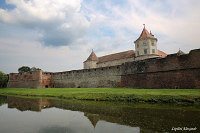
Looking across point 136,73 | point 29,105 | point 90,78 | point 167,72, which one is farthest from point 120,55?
point 29,105

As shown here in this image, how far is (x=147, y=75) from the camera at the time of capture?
16.5 meters

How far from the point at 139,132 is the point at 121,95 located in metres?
7.08

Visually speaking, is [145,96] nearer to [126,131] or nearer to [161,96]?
[161,96]

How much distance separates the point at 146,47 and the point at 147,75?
57.3 feet

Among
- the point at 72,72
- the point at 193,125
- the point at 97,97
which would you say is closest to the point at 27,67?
the point at 72,72

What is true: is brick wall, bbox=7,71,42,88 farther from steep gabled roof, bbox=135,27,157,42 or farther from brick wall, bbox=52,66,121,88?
steep gabled roof, bbox=135,27,157,42

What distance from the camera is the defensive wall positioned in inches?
530

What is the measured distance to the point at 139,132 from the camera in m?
4.29

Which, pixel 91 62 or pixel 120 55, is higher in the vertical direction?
pixel 120 55

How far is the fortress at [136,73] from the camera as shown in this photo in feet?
45.1

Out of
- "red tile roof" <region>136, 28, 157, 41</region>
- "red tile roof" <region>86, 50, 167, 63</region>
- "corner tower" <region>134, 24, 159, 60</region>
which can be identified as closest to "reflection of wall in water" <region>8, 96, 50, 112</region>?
"corner tower" <region>134, 24, 159, 60</region>

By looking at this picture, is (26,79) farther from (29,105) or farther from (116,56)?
(29,105)

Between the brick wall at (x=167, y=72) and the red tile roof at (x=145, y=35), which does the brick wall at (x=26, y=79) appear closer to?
the brick wall at (x=167, y=72)

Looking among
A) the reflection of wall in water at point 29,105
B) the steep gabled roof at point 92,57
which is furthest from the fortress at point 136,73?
the reflection of wall in water at point 29,105
